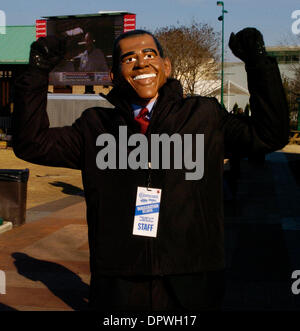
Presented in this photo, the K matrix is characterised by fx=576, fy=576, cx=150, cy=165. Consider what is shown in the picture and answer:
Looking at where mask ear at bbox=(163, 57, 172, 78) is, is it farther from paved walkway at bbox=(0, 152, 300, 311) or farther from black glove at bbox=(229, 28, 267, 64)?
paved walkway at bbox=(0, 152, 300, 311)

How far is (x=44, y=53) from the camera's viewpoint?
2.32m

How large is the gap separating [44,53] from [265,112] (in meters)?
0.91

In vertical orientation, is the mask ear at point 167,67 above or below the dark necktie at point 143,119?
above

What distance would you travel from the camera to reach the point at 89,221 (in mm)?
2408

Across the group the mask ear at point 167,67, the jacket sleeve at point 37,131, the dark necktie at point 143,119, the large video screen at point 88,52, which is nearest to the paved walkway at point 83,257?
the mask ear at point 167,67

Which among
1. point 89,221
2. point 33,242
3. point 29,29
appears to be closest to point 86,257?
point 33,242

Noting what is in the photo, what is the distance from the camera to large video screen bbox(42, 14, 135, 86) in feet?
106

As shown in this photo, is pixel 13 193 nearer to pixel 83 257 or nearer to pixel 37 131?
pixel 83 257

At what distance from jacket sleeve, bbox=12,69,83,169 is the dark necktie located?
0.89 ft

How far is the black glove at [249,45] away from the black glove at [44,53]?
71 centimetres

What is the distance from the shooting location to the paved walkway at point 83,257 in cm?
546

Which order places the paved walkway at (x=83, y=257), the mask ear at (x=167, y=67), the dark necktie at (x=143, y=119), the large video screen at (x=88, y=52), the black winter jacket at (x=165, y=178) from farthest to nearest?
the large video screen at (x=88, y=52) → the paved walkway at (x=83, y=257) → the mask ear at (x=167, y=67) → the dark necktie at (x=143, y=119) → the black winter jacket at (x=165, y=178)

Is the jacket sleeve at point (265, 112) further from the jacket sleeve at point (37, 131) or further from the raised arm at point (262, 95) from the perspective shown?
the jacket sleeve at point (37, 131)

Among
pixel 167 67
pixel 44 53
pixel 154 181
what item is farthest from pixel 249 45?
pixel 44 53
